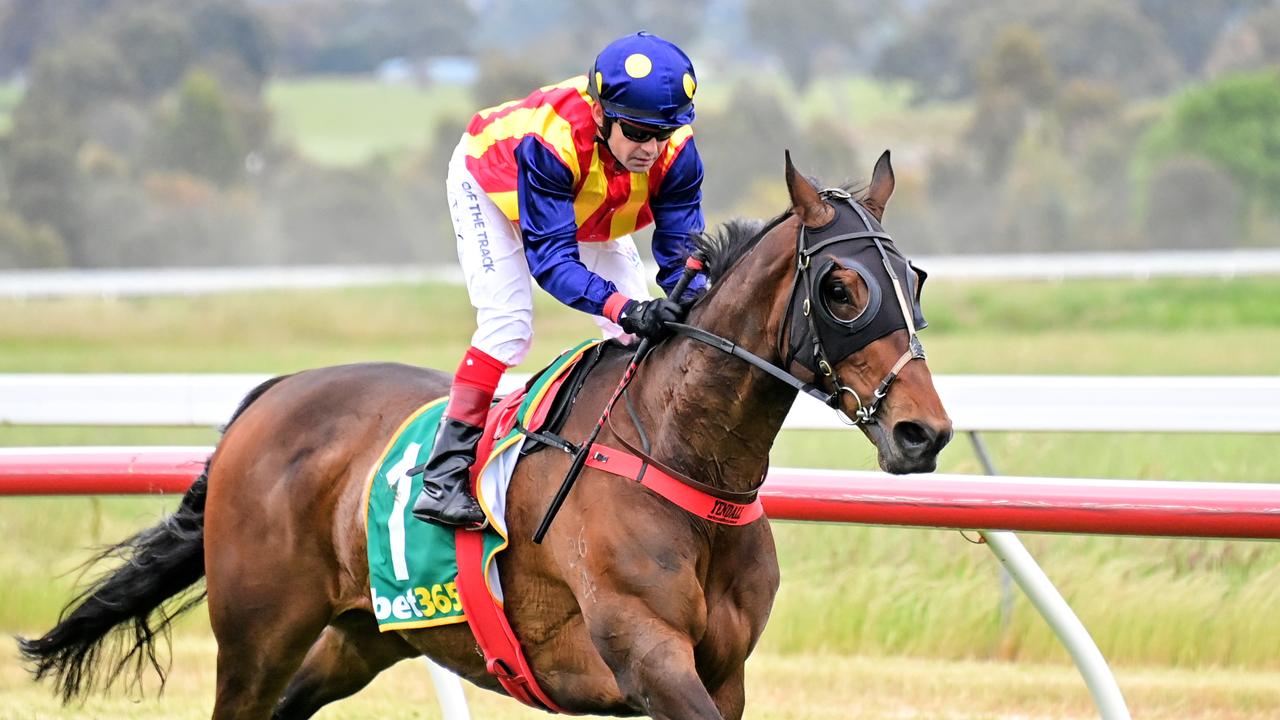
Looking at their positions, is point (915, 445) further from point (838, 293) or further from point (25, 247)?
point (25, 247)

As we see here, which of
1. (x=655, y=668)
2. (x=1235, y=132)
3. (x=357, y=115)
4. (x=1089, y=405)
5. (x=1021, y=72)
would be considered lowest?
(x=357, y=115)

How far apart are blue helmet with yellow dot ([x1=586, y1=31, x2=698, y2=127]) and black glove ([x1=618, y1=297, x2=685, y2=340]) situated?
39cm

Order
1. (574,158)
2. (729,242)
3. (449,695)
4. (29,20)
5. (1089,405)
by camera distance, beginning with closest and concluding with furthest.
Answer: (729,242), (574,158), (449,695), (1089,405), (29,20)

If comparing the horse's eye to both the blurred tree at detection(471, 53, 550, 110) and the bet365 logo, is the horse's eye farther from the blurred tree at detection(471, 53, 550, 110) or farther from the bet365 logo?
the blurred tree at detection(471, 53, 550, 110)

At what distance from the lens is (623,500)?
3582mm

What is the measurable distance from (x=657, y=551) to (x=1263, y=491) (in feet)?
5.37

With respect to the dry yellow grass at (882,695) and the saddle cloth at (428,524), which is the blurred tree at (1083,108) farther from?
the saddle cloth at (428,524)

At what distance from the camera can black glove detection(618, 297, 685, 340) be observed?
11.8 ft

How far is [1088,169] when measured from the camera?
135ft

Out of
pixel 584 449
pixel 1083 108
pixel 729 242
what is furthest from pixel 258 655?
pixel 1083 108

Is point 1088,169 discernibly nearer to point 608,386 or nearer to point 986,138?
point 986,138

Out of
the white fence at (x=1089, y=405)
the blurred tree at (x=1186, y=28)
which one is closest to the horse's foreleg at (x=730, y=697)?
the white fence at (x=1089, y=405)

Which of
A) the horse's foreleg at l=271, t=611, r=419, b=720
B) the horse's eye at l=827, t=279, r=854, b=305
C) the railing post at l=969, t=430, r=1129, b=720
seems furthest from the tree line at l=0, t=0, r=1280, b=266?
the horse's eye at l=827, t=279, r=854, b=305

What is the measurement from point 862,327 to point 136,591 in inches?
92.1
